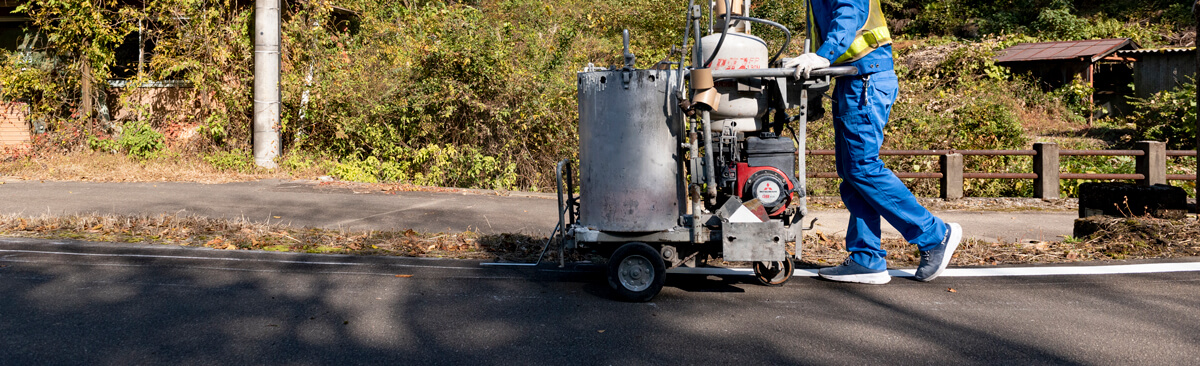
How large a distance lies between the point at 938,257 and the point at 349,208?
17.7ft

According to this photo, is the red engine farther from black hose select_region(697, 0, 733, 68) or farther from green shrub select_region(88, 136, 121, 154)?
green shrub select_region(88, 136, 121, 154)

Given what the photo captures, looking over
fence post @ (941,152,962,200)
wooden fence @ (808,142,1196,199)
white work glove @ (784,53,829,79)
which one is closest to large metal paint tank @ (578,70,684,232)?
white work glove @ (784,53,829,79)

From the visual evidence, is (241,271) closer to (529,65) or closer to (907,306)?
(907,306)

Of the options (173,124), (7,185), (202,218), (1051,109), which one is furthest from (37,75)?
(1051,109)

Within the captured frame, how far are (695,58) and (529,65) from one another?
856 cm

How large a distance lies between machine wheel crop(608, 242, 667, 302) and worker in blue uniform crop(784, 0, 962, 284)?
3.74 feet

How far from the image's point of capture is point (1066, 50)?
76.3 ft

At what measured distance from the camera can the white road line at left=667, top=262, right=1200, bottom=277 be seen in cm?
479

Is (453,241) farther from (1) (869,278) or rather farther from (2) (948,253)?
(2) (948,253)

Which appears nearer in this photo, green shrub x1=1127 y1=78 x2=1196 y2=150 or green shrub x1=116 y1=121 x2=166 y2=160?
green shrub x1=116 y1=121 x2=166 y2=160

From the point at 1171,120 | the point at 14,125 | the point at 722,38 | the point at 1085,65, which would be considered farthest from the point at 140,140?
the point at 1085,65

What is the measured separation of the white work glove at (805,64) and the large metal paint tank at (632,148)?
0.57 metres

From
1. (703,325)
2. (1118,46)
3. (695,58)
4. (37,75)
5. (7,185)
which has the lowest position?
(703,325)

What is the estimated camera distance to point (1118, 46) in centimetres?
2245
